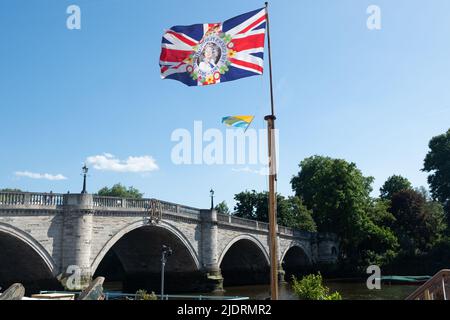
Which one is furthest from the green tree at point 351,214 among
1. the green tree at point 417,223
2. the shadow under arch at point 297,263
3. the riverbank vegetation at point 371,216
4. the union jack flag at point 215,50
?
the union jack flag at point 215,50

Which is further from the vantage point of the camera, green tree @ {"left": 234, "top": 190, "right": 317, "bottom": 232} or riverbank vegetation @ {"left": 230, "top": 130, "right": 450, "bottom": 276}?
green tree @ {"left": 234, "top": 190, "right": 317, "bottom": 232}

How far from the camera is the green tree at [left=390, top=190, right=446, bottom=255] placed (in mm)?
65125

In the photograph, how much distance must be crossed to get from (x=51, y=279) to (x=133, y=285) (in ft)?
53.3

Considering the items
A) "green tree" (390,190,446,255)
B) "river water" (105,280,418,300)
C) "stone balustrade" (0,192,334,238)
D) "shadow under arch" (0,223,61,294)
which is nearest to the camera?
"stone balustrade" (0,192,334,238)

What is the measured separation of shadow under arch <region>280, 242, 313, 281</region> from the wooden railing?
50100 mm

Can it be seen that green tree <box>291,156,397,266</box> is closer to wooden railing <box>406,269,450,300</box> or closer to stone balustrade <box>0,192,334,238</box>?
stone balustrade <box>0,192,334,238</box>

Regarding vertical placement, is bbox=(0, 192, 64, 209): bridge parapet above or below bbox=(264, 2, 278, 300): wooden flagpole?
above

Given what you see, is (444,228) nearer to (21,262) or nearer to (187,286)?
(187,286)

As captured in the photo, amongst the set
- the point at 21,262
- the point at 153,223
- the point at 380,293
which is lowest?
the point at 380,293

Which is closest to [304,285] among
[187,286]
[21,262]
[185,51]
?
[185,51]

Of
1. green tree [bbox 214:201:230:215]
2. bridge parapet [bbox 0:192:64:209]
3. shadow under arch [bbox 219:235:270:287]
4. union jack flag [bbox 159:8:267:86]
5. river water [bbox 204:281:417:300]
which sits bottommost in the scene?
river water [bbox 204:281:417:300]

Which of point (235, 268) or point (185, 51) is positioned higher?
point (185, 51)

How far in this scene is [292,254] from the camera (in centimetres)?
6347

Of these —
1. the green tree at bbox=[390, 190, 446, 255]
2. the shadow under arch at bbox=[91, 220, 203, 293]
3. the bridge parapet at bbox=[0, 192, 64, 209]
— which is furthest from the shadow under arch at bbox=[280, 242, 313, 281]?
the bridge parapet at bbox=[0, 192, 64, 209]
